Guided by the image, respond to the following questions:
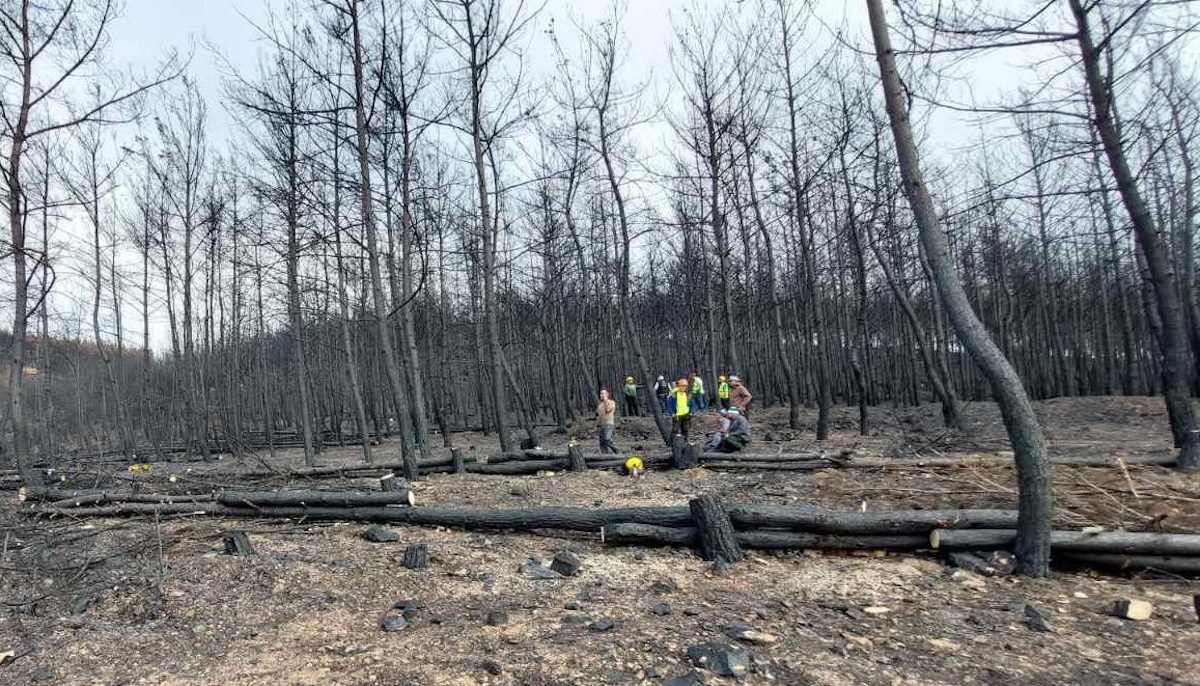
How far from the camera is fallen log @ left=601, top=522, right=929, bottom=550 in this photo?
5.98m

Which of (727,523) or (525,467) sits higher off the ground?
(525,467)

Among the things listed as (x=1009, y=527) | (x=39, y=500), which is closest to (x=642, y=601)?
(x=1009, y=527)

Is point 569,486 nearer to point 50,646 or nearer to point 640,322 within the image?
point 50,646

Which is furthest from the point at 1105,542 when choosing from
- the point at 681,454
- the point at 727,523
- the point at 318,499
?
the point at 318,499

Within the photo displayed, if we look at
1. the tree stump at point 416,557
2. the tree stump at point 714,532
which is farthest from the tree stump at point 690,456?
the tree stump at point 416,557

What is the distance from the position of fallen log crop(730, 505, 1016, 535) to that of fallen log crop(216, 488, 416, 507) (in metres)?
3.88

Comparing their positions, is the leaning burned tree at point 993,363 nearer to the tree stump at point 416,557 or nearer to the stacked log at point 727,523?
the stacked log at point 727,523

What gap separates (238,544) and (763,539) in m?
5.01

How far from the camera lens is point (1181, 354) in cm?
796

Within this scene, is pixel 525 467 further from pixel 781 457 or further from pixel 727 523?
pixel 727 523

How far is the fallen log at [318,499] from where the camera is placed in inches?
291

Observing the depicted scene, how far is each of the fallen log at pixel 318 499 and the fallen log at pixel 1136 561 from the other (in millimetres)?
6587

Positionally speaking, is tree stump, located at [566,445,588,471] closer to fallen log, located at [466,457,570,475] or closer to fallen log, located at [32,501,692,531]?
fallen log, located at [466,457,570,475]

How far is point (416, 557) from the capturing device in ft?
19.4
